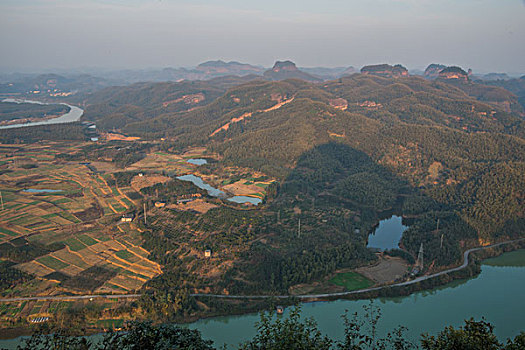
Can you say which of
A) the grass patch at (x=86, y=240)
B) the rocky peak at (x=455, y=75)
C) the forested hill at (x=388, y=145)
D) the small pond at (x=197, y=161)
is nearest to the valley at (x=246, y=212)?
the grass patch at (x=86, y=240)

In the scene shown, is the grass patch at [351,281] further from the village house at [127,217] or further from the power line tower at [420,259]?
the village house at [127,217]

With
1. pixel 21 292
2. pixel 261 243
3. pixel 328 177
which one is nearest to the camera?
pixel 21 292

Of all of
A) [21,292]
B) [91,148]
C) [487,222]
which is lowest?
[91,148]

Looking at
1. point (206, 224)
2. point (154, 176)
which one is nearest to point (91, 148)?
point (154, 176)

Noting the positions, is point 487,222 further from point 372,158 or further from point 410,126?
point 410,126

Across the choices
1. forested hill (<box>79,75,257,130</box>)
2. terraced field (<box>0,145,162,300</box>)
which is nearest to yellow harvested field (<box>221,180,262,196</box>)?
terraced field (<box>0,145,162,300</box>)

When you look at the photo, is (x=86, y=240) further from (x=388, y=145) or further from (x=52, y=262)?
(x=388, y=145)

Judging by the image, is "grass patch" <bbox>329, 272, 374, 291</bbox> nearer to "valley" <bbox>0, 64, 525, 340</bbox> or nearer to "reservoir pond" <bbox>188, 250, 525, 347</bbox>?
"valley" <bbox>0, 64, 525, 340</bbox>
